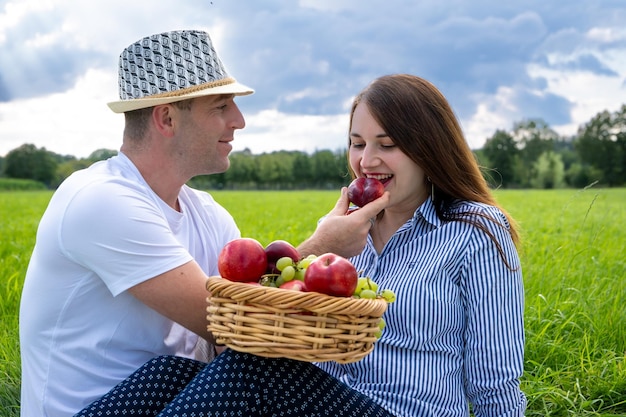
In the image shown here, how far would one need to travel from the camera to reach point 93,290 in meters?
2.45

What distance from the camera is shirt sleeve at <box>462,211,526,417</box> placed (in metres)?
2.33

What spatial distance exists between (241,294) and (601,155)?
7208cm

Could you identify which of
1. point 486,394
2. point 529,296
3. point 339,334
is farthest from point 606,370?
point 339,334

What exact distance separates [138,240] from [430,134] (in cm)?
111

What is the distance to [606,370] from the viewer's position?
3.71m

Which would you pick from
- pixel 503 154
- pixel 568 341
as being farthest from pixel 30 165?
pixel 568 341

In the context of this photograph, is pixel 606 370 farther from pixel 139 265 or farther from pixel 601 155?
pixel 601 155

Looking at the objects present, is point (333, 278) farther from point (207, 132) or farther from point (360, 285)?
point (207, 132)

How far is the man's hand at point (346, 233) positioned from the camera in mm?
2494

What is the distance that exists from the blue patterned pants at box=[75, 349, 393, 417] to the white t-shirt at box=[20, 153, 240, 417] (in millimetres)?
218

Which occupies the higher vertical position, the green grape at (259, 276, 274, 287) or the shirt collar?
the shirt collar

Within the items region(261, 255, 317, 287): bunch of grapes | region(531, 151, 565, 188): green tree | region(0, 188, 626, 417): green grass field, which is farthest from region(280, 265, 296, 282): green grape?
region(531, 151, 565, 188): green tree

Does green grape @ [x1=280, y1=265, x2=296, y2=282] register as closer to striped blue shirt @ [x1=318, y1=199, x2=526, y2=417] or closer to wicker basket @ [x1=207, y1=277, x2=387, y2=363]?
wicker basket @ [x1=207, y1=277, x2=387, y2=363]

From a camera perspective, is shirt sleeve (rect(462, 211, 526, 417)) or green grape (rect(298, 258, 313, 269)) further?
shirt sleeve (rect(462, 211, 526, 417))
